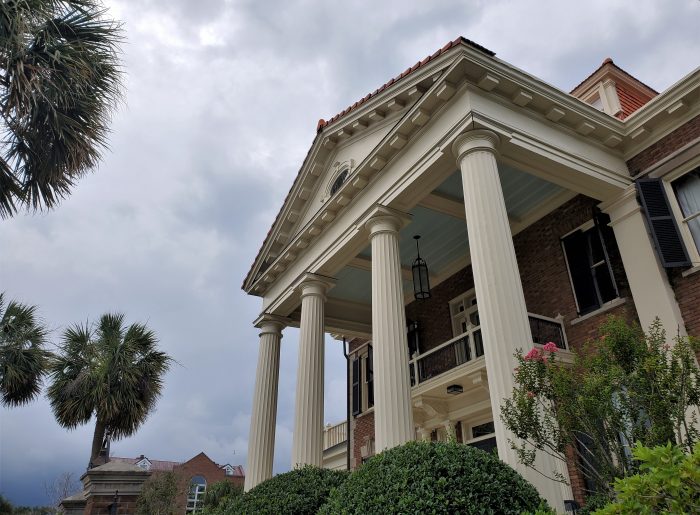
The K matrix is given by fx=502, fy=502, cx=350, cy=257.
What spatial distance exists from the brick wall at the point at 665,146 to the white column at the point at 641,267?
0.67 m

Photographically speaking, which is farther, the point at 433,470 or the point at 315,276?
the point at 315,276

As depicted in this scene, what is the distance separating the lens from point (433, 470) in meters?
5.46

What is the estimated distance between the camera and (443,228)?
14.1m

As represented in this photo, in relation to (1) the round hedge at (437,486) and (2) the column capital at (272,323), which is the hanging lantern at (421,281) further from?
(1) the round hedge at (437,486)

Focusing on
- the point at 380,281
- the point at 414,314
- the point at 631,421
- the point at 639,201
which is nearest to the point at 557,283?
the point at 639,201

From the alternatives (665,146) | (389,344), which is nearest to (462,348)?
(389,344)

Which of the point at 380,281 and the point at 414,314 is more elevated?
the point at 414,314

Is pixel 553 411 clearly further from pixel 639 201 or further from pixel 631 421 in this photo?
pixel 639 201

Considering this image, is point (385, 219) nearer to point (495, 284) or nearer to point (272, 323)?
point (495, 284)

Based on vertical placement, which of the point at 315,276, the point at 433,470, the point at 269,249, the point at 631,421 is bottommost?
the point at 433,470

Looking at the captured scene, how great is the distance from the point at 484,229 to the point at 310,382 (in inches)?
275

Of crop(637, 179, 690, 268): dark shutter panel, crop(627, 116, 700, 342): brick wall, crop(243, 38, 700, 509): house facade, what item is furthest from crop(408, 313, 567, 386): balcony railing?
crop(637, 179, 690, 268): dark shutter panel

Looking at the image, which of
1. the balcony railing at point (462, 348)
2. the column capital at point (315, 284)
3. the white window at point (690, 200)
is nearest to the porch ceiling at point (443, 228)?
the column capital at point (315, 284)

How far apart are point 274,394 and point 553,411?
35.8ft
